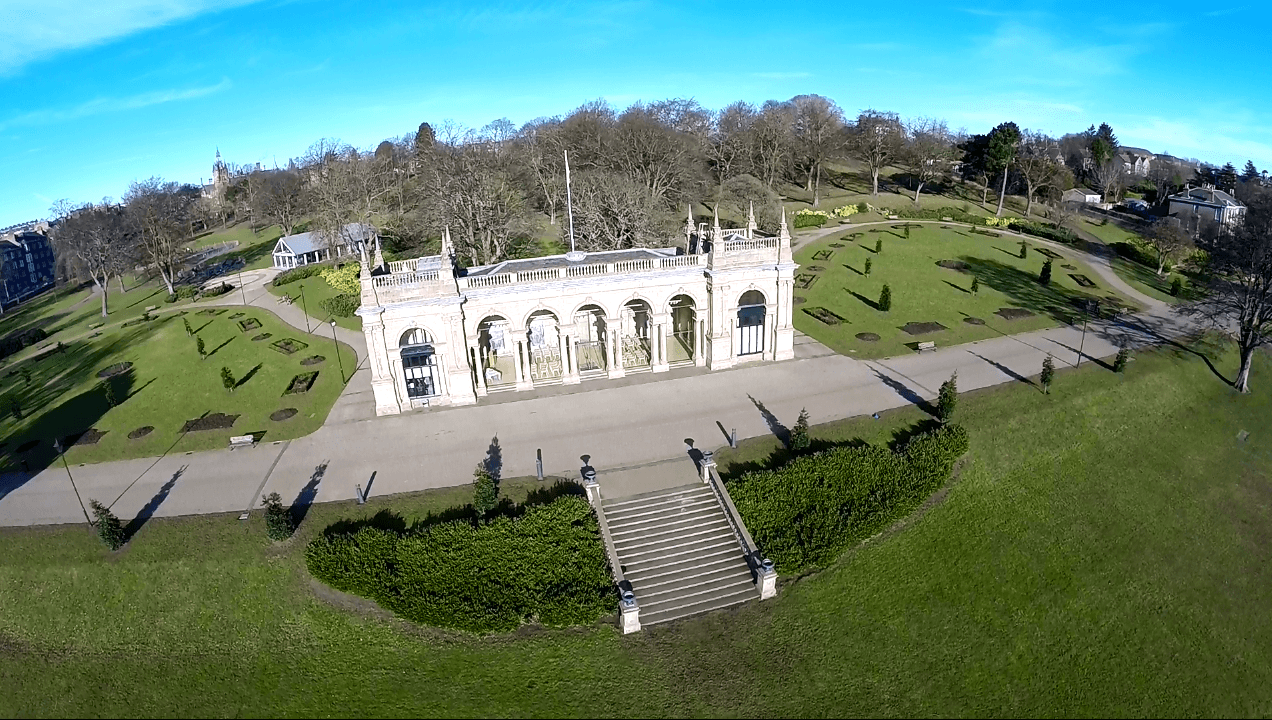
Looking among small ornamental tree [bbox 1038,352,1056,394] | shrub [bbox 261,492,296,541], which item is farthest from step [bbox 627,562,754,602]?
small ornamental tree [bbox 1038,352,1056,394]

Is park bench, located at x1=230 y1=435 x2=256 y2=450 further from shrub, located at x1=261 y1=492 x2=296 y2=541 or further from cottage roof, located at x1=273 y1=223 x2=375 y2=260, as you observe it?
cottage roof, located at x1=273 y1=223 x2=375 y2=260

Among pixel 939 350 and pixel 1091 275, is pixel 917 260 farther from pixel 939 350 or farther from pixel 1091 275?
pixel 939 350

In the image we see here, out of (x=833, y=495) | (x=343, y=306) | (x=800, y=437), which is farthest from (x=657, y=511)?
(x=343, y=306)

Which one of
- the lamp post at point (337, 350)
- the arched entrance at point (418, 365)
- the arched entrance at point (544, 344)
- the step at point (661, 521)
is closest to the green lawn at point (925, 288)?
the arched entrance at point (544, 344)

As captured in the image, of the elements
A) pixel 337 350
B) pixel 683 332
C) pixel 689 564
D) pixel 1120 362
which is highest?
pixel 683 332

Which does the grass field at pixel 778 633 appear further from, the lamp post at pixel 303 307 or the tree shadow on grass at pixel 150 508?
the lamp post at pixel 303 307

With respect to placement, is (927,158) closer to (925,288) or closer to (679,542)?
(925,288)
